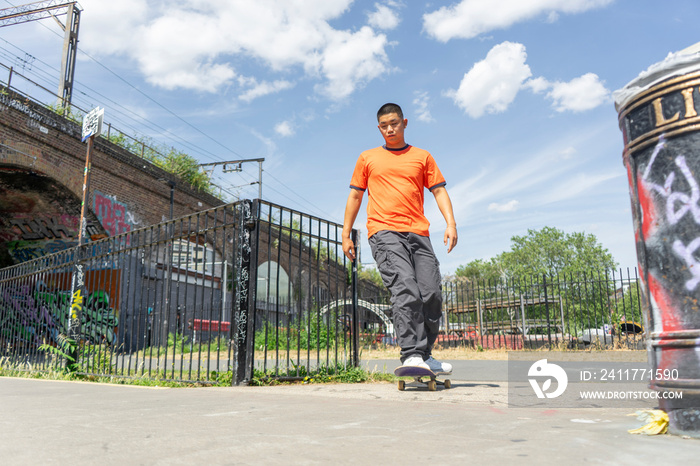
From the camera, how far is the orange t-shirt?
378 centimetres

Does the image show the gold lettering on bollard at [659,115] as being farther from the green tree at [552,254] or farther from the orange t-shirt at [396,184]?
the green tree at [552,254]

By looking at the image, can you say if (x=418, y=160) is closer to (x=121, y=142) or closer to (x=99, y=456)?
(x=99, y=456)

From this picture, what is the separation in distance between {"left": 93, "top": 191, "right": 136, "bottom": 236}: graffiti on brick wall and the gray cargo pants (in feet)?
42.1

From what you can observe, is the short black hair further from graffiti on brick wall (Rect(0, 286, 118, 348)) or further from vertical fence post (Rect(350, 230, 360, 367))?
graffiti on brick wall (Rect(0, 286, 118, 348))

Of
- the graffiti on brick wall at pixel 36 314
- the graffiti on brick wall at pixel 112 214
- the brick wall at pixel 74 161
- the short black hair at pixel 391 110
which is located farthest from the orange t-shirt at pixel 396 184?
the graffiti on brick wall at pixel 112 214

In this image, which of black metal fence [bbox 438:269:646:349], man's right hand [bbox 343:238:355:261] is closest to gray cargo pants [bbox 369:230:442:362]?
man's right hand [bbox 343:238:355:261]

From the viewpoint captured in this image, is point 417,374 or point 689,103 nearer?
point 689,103

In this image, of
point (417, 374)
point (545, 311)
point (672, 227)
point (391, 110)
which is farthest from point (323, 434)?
point (545, 311)

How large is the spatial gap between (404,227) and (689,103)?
2.23m

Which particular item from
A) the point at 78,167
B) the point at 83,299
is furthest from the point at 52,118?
the point at 83,299

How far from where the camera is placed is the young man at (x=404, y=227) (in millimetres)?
3531

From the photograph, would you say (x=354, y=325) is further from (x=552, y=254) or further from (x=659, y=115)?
(x=552, y=254)

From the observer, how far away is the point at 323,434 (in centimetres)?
184

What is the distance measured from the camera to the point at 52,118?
12891 mm
